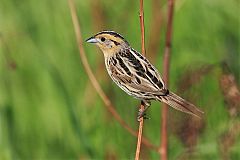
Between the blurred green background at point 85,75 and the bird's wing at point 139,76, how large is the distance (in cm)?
75

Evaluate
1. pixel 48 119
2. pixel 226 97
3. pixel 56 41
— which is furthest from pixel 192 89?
pixel 56 41

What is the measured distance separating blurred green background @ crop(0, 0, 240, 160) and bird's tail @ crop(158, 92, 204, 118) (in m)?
0.77

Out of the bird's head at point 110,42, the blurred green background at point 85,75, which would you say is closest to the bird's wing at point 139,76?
the bird's head at point 110,42

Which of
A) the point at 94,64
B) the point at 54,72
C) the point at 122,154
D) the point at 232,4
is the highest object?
the point at 232,4

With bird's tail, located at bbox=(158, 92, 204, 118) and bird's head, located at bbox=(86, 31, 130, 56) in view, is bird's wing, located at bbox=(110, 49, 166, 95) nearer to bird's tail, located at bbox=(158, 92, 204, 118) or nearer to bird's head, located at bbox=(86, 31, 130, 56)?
bird's tail, located at bbox=(158, 92, 204, 118)

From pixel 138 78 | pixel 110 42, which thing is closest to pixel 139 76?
pixel 138 78

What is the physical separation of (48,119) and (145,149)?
0.82 meters

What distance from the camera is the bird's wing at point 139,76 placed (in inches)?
168

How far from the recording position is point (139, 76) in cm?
433

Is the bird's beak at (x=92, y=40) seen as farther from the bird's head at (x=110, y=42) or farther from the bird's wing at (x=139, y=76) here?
the bird's wing at (x=139, y=76)

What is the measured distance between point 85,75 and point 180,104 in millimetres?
2319

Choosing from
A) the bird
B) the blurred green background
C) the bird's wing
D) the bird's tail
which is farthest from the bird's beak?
the blurred green background

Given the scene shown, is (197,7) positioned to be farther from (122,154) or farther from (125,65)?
(125,65)

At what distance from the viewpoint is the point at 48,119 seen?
5961 mm
